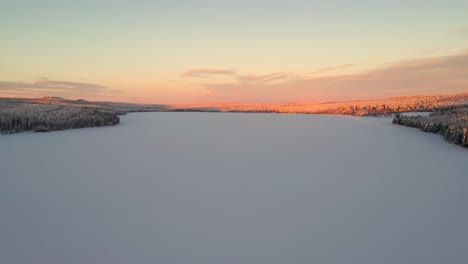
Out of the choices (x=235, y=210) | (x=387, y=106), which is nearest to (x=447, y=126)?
(x=235, y=210)

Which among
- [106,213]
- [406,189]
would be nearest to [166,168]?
[106,213]

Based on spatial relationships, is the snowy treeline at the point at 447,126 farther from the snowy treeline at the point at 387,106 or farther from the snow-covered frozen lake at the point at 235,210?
the snowy treeline at the point at 387,106

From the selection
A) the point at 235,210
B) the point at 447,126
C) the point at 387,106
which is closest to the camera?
the point at 235,210

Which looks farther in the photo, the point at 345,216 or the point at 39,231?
the point at 345,216

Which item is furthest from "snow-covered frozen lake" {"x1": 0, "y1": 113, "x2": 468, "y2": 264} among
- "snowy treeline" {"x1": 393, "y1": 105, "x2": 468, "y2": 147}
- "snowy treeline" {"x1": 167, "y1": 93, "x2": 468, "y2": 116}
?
"snowy treeline" {"x1": 167, "y1": 93, "x2": 468, "y2": 116}

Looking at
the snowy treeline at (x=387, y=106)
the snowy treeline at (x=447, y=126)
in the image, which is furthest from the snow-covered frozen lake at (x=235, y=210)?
the snowy treeline at (x=387, y=106)

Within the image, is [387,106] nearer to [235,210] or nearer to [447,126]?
[447,126]

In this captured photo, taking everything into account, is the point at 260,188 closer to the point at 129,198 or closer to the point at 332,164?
the point at 129,198

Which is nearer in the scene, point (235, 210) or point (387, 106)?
point (235, 210)
